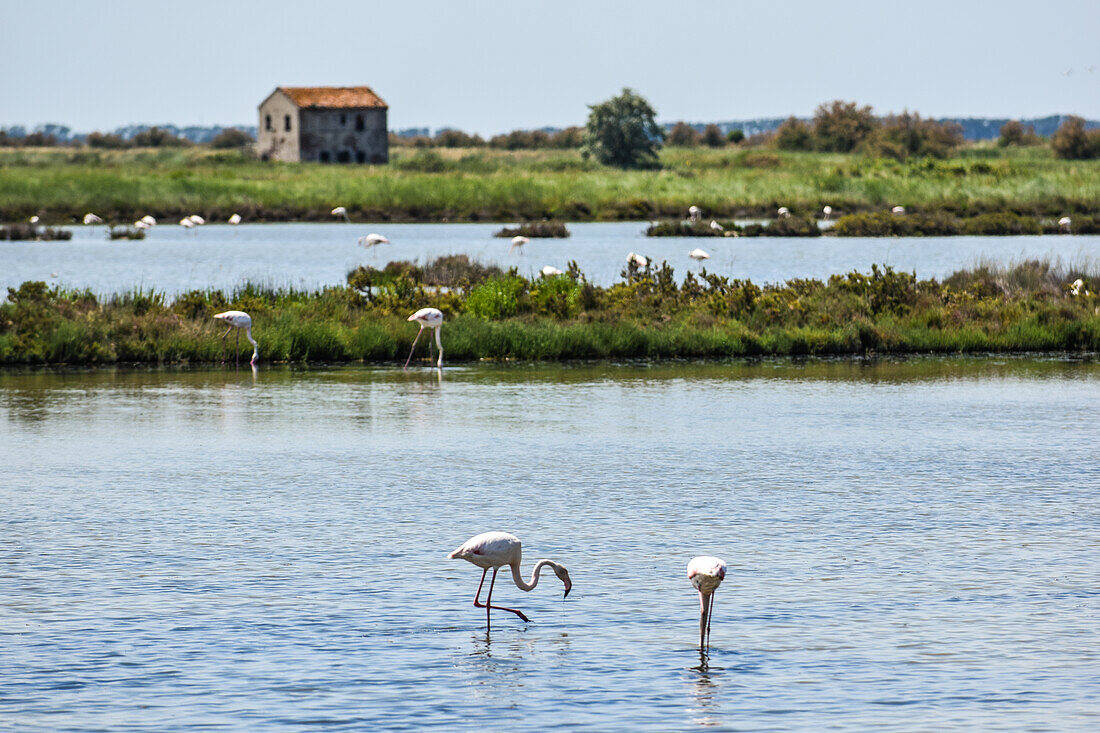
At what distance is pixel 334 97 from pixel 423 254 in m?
66.3

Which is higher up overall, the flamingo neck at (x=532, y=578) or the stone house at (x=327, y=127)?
the stone house at (x=327, y=127)

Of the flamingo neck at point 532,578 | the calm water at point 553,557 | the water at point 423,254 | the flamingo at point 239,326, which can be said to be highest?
the water at point 423,254

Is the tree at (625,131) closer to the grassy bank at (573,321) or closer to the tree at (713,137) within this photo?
the tree at (713,137)

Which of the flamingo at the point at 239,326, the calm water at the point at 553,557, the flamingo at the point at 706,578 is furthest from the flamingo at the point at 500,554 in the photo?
the flamingo at the point at 239,326

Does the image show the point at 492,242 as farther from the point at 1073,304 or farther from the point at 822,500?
the point at 822,500

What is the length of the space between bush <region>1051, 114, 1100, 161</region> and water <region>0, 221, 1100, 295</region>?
53380 millimetres

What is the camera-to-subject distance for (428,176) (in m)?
85.5

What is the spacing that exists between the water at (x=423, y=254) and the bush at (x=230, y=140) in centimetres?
8519

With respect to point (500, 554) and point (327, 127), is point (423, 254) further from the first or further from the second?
point (327, 127)

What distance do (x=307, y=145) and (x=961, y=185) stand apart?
174 ft

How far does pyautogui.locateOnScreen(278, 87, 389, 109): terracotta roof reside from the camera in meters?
112

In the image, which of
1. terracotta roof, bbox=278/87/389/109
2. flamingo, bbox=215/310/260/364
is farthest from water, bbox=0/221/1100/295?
terracotta roof, bbox=278/87/389/109

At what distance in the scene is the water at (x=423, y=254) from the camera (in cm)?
4256

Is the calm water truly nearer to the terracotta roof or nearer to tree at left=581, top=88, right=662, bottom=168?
tree at left=581, top=88, right=662, bottom=168
